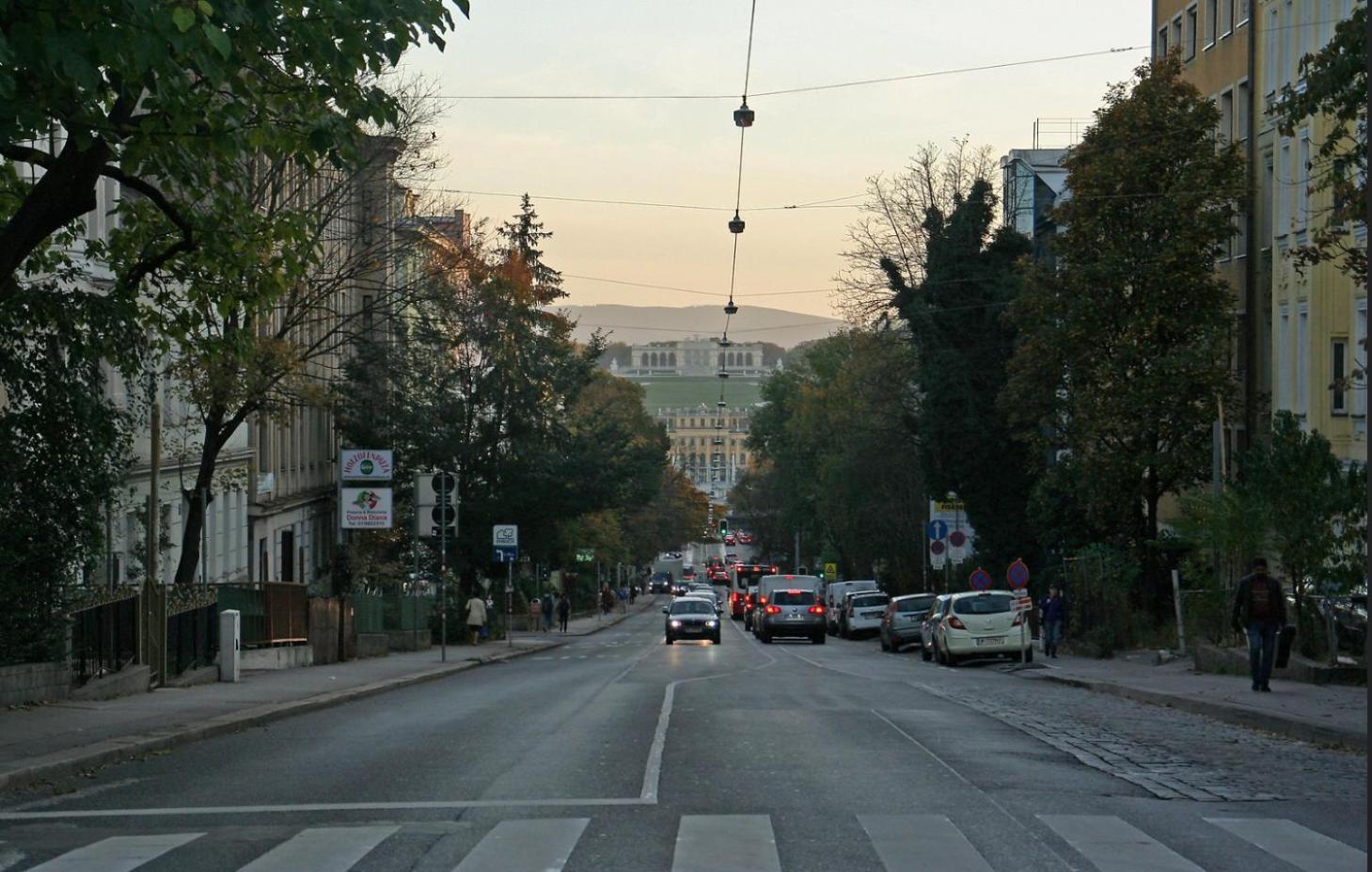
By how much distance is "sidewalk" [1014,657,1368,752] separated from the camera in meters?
Result: 18.0

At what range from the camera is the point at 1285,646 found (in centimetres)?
2595

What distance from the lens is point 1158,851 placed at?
33.2 feet

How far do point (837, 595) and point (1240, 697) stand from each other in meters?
46.7

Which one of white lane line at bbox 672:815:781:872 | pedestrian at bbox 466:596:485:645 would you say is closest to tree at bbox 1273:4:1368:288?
white lane line at bbox 672:815:781:872

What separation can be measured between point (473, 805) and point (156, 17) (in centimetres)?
561

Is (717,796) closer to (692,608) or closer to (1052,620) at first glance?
(1052,620)

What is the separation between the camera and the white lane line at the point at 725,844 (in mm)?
9587

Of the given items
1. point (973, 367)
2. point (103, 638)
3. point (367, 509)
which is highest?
point (973, 367)

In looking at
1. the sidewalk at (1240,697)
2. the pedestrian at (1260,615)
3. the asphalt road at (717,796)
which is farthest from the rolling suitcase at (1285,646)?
the asphalt road at (717,796)

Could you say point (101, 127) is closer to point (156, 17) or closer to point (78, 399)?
point (156, 17)

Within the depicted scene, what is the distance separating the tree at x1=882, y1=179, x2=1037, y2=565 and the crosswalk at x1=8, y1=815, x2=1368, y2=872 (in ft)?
155

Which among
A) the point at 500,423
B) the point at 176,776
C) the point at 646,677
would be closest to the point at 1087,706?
the point at 646,677

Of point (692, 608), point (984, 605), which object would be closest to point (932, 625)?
point (984, 605)

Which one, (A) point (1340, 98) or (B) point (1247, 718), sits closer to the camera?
(A) point (1340, 98)
